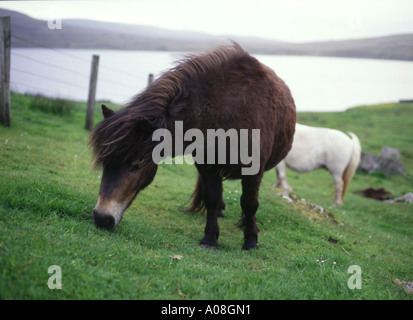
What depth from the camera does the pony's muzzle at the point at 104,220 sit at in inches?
152

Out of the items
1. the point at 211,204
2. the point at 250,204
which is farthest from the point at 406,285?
the point at 211,204

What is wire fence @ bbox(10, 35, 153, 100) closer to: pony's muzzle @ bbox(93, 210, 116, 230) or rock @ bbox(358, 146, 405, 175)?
pony's muzzle @ bbox(93, 210, 116, 230)

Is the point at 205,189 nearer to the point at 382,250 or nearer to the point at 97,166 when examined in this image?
the point at 97,166

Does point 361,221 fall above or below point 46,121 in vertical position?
below

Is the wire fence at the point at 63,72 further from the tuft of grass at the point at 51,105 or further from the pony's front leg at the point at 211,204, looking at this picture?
the pony's front leg at the point at 211,204

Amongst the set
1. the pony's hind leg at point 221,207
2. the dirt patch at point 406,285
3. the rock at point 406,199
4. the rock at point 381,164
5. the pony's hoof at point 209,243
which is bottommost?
the dirt patch at point 406,285

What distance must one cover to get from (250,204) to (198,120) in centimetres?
157

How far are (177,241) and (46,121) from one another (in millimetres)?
8761

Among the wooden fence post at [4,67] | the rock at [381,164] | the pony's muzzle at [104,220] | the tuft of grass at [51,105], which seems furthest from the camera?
the rock at [381,164]

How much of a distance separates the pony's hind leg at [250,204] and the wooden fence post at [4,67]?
7.52m

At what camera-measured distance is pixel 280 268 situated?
4.23 meters

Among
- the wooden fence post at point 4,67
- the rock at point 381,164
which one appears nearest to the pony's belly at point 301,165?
the rock at point 381,164

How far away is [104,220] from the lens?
Answer: 392 cm
